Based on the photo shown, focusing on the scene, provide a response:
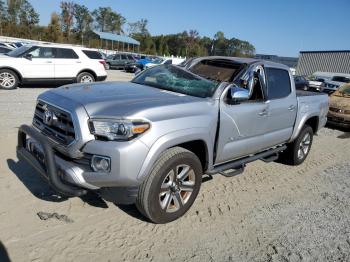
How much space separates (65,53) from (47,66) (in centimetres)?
94

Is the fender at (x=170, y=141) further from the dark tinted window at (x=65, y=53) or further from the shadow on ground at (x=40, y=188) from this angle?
the dark tinted window at (x=65, y=53)

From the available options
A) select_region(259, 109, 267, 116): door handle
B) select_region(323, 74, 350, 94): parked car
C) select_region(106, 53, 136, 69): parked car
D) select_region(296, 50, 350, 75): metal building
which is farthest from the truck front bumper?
select_region(296, 50, 350, 75): metal building

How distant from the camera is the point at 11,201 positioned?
13.3 ft

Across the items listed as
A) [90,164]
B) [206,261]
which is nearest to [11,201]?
[90,164]

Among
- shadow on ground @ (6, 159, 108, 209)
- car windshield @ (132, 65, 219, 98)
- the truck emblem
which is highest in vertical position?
car windshield @ (132, 65, 219, 98)

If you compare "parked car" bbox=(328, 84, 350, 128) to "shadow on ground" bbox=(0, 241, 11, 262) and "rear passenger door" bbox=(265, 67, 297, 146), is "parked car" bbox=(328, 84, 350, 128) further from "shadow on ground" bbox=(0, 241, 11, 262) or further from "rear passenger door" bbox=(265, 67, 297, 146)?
"shadow on ground" bbox=(0, 241, 11, 262)

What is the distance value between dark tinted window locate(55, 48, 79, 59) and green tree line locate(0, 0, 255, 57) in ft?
104

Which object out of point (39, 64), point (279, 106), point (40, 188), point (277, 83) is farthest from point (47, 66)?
point (279, 106)

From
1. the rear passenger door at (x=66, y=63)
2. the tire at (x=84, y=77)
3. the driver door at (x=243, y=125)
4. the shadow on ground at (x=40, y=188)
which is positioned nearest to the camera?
the shadow on ground at (x=40, y=188)

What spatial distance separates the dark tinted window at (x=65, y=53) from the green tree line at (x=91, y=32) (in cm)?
3167

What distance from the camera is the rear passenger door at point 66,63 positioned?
13.1 meters

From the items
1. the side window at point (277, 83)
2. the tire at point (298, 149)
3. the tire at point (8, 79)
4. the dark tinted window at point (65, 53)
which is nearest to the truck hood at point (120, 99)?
the side window at point (277, 83)

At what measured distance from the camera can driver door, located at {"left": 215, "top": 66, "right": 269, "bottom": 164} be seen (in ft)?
14.2

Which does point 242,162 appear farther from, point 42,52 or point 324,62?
point 324,62
